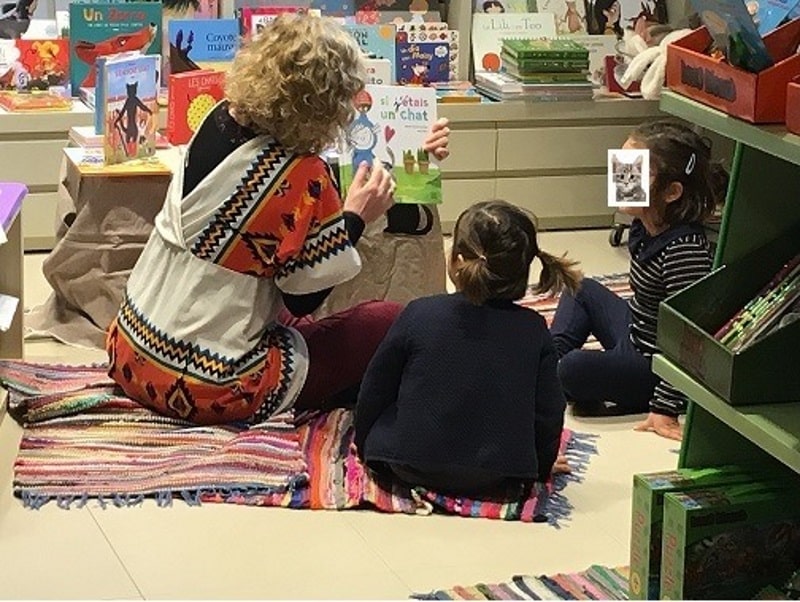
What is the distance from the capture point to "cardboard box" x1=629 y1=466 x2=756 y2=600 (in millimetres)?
2322

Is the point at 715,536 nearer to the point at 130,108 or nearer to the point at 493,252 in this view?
the point at 493,252

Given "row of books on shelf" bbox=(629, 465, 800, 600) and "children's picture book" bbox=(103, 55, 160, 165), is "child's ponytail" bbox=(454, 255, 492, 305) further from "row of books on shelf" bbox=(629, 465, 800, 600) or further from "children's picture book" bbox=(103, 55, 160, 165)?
"children's picture book" bbox=(103, 55, 160, 165)

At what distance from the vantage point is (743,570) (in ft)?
7.64

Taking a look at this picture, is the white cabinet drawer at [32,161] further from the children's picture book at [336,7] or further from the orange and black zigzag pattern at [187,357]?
the orange and black zigzag pattern at [187,357]

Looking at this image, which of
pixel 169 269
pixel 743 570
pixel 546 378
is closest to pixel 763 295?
pixel 743 570

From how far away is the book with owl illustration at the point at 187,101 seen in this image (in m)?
4.06

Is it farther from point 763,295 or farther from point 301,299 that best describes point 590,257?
point 763,295

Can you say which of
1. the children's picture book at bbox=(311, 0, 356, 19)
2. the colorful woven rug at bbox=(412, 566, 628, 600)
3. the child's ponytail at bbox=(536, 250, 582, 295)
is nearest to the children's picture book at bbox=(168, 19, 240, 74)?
the children's picture book at bbox=(311, 0, 356, 19)

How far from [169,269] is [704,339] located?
1437 mm

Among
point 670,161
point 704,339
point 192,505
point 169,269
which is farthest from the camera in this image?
point 670,161

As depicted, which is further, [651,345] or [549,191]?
[549,191]

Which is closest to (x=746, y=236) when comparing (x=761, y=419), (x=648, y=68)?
(x=761, y=419)

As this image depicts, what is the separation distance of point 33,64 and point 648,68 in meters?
2.04

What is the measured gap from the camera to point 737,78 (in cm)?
202
